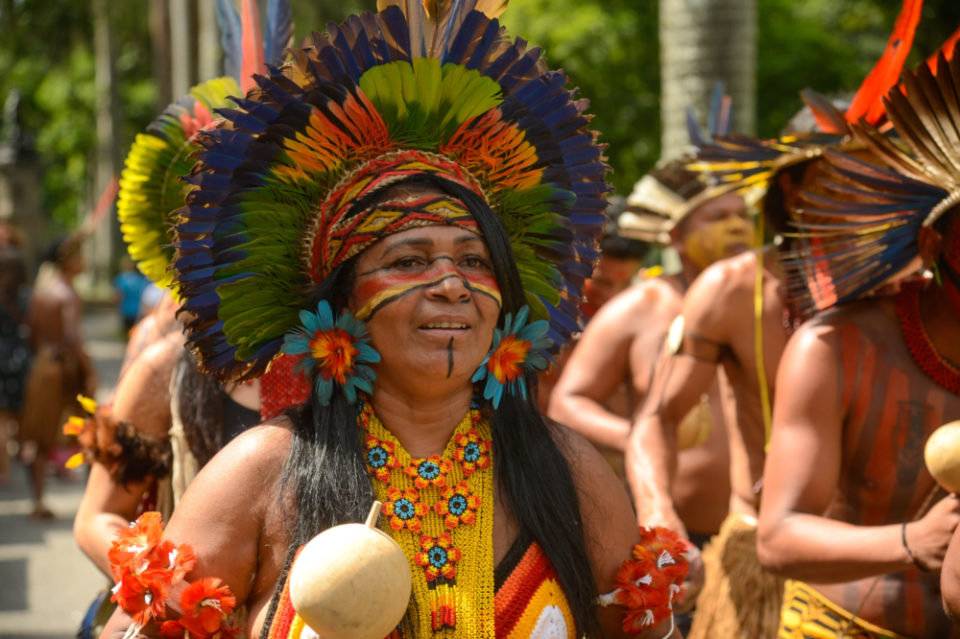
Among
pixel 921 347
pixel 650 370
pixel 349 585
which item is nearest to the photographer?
pixel 349 585

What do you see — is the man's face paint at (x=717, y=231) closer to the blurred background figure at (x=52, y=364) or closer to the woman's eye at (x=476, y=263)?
the woman's eye at (x=476, y=263)

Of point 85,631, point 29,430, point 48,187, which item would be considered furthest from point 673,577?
point 48,187

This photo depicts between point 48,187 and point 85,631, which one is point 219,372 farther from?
point 48,187

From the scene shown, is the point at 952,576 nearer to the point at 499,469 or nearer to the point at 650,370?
the point at 499,469

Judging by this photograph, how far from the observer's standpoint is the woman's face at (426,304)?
2.49 m

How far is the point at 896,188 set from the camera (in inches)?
126

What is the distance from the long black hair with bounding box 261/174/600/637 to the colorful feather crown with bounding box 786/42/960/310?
43.2 inches

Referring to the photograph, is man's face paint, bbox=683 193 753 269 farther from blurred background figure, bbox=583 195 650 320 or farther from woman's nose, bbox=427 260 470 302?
woman's nose, bbox=427 260 470 302

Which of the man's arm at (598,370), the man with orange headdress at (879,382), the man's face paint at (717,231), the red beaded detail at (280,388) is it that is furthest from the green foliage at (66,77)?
the man with orange headdress at (879,382)

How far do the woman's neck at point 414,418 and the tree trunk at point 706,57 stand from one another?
19.1ft

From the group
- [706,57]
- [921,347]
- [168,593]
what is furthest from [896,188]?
[706,57]

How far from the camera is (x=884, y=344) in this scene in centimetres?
323

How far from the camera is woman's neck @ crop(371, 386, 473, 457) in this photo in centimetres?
257

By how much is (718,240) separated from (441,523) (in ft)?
11.1
